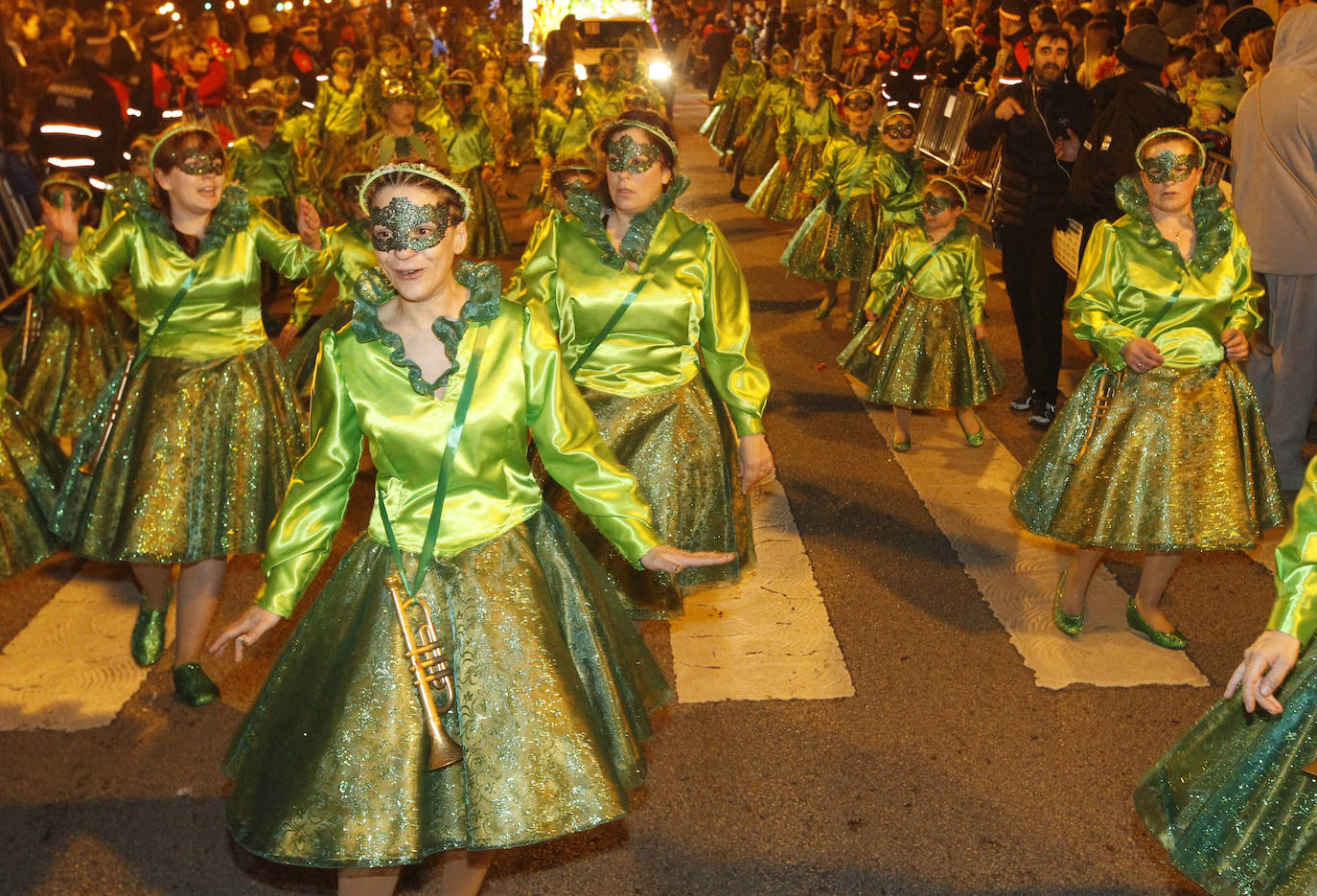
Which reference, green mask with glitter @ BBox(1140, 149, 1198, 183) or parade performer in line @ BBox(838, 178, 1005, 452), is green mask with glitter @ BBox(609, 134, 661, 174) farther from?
parade performer in line @ BBox(838, 178, 1005, 452)

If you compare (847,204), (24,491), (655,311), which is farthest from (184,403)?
(847,204)

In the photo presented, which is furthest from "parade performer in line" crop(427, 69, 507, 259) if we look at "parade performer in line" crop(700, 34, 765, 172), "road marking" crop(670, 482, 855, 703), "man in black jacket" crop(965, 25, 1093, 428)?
"road marking" crop(670, 482, 855, 703)

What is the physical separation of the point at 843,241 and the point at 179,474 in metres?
7.15

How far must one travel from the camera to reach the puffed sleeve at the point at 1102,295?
5.81 meters

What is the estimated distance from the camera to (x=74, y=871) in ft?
15.3

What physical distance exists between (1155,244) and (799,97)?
10182 mm

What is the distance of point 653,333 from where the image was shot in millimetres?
5133

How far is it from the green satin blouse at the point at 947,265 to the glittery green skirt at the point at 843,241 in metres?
2.51

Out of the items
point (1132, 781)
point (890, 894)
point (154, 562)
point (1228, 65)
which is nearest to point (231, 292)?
point (154, 562)

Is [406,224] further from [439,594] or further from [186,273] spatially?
[186,273]

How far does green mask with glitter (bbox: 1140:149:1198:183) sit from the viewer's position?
225 inches

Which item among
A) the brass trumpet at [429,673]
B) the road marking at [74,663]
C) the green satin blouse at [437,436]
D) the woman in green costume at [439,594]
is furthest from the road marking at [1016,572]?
the road marking at [74,663]

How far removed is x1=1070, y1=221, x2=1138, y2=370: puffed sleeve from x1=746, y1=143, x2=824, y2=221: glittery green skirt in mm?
8619

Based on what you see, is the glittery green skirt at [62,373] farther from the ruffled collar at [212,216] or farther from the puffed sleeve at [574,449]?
the puffed sleeve at [574,449]
